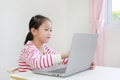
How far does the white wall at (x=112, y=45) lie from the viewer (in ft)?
9.95

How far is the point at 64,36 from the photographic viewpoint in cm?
346

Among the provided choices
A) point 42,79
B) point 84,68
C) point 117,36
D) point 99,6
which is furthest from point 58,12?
point 42,79

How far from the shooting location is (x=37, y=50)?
1.54 meters

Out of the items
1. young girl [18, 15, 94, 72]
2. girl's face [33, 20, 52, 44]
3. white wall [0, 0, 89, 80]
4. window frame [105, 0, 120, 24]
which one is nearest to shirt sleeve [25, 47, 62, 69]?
young girl [18, 15, 94, 72]

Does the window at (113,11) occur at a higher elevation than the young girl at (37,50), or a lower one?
higher

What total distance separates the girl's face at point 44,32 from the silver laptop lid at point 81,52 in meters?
0.39

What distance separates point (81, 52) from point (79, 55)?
3 centimetres

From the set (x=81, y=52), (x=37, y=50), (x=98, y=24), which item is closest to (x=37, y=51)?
(x=37, y=50)

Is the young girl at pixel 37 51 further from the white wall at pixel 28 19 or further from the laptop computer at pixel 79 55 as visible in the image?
the white wall at pixel 28 19

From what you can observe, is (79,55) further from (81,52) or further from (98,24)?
(98,24)

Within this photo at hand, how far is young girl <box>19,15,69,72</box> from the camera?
1332 mm

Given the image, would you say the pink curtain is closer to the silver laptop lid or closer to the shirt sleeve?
the silver laptop lid

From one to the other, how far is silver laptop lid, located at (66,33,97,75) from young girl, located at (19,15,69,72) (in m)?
0.14

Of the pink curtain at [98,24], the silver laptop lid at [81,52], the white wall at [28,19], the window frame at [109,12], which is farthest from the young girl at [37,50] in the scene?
the window frame at [109,12]
